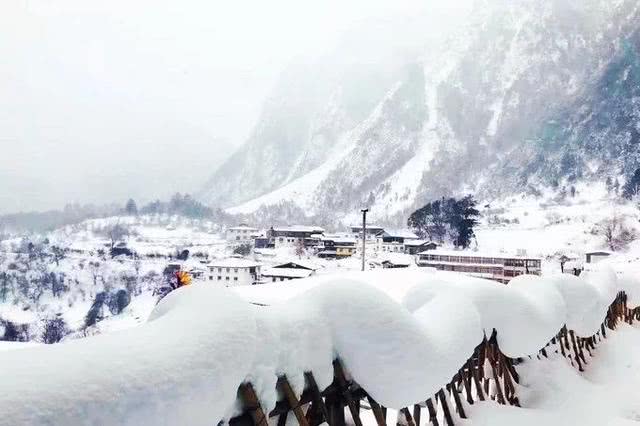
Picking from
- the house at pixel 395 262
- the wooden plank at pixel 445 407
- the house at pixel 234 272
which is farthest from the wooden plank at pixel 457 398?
the house at pixel 234 272

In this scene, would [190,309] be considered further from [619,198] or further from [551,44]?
[551,44]

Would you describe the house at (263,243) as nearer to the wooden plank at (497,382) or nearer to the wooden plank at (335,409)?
the wooden plank at (497,382)

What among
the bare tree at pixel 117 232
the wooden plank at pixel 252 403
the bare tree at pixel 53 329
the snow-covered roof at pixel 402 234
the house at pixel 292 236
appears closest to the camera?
the wooden plank at pixel 252 403

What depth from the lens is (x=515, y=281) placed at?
18.5ft

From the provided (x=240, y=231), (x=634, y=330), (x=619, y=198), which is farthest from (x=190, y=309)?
(x=619, y=198)

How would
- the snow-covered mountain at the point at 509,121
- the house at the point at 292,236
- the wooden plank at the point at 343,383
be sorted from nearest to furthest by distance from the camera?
the wooden plank at the point at 343,383
the house at the point at 292,236
the snow-covered mountain at the point at 509,121

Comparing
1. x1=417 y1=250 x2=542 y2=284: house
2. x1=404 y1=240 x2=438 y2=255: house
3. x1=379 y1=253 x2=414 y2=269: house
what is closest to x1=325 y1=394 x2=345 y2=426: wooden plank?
x1=417 y1=250 x2=542 y2=284: house

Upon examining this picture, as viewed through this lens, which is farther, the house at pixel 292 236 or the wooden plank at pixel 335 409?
the house at pixel 292 236

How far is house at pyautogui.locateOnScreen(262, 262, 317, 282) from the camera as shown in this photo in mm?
42306

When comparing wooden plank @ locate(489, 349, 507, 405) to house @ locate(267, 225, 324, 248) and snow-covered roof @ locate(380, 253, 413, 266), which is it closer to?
snow-covered roof @ locate(380, 253, 413, 266)

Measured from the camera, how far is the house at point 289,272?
139 ft

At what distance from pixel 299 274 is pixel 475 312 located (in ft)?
128

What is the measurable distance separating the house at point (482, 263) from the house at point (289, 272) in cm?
1096

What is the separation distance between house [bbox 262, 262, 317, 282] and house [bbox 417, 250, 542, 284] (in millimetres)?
10959
